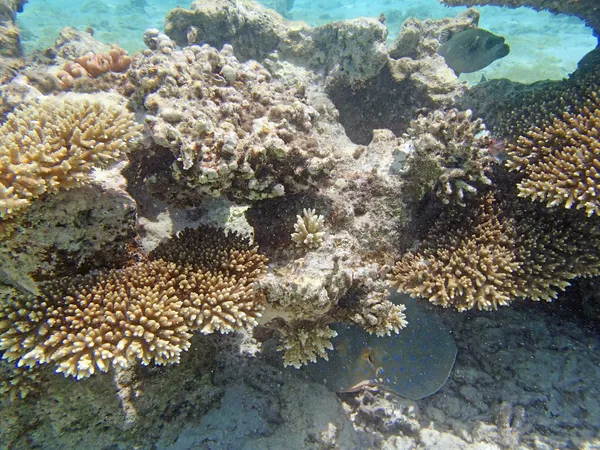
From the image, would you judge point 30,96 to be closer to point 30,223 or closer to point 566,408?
point 30,223

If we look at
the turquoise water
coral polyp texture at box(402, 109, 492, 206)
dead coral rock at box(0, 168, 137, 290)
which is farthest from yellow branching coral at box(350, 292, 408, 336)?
the turquoise water

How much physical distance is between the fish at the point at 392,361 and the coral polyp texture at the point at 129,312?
1.32 meters

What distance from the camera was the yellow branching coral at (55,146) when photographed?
2.57 metres

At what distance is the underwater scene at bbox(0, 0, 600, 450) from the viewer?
2904 millimetres

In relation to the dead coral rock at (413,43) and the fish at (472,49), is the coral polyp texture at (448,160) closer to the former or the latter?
the dead coral rock at (413,43)

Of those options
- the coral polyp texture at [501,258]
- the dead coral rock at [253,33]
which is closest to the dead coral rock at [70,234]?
the coral polyp texture at [501,258]

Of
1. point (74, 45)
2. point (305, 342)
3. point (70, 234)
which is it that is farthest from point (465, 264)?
point (74, 45)

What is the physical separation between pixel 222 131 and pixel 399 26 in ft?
92.3

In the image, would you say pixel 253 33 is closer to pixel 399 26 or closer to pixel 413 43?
pixel 413 43

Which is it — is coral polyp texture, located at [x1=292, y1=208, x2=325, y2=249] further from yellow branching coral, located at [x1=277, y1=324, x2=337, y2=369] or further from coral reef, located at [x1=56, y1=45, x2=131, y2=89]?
coral reef, located at [x1=56, y1=45, x2=131, y2=89]

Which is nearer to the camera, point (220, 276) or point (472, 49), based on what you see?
point (220, 276)

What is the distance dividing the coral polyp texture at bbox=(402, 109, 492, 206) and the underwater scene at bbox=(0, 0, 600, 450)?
2 cm

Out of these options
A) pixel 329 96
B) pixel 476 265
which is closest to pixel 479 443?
pixel 476 265

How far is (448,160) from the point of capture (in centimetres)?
379
